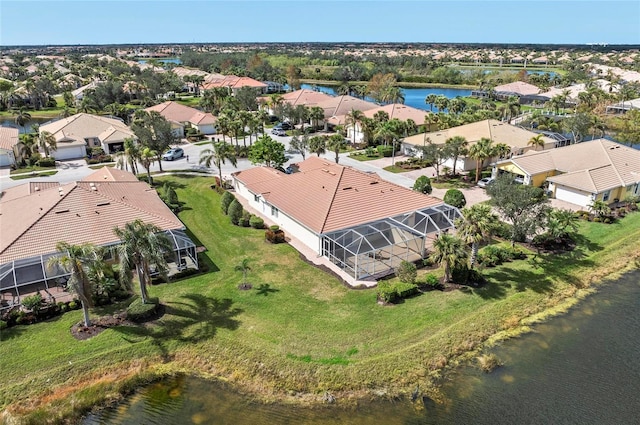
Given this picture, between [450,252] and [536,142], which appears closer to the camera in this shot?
[450,252]

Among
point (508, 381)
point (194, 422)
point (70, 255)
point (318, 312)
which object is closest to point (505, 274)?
point (508, 381)

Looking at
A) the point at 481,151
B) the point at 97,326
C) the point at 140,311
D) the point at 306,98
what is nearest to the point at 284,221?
the point at 140,311

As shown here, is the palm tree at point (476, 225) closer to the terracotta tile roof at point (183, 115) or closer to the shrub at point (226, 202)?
the shrub at point (226, 202)

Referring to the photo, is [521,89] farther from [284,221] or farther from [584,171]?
[284,221]

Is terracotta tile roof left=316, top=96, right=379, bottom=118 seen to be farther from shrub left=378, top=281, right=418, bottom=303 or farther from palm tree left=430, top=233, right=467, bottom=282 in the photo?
shrub left=378, top=281, right=418, bottom=303

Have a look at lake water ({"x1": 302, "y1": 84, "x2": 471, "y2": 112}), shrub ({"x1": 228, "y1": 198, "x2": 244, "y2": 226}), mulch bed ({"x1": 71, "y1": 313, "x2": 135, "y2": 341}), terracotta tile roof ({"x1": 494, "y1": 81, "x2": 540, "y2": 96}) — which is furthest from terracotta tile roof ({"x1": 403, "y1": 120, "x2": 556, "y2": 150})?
terracotta tile roof ({"x1": 494, "y1": 81, "x2": 540, "y2": 96})

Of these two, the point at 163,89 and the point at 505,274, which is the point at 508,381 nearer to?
the point at 505,274
